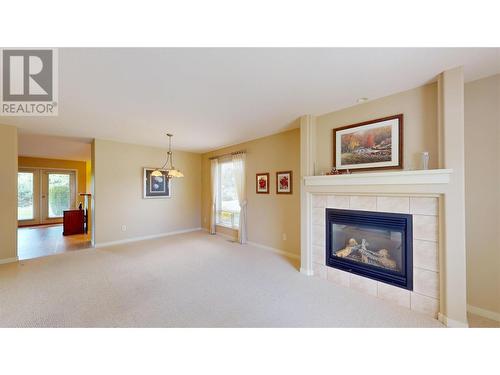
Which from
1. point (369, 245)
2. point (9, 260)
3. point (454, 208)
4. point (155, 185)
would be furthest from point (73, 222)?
point (454, 208)

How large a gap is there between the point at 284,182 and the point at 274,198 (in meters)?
0.44

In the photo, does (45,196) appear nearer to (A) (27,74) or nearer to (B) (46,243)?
(B) (46,243)

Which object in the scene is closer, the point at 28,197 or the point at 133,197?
the point at 133,197

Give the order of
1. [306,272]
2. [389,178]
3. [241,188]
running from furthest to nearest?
[241,188], [306,272], [389,178]

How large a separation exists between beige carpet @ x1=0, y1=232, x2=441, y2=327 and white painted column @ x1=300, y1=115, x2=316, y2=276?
30 centimetres

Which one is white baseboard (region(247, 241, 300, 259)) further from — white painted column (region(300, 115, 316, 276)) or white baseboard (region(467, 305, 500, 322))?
white baseboard (region(467, 305, 500, 322))

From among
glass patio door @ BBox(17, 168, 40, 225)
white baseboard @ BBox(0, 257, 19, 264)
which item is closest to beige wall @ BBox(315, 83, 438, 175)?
white baseboard @ BBox(0, 257, 19, 264)

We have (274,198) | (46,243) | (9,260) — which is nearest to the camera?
(9,260)

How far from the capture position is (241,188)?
4852mm

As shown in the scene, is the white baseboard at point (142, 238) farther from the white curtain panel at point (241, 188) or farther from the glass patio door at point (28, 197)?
the glass patio door at point (28, 197)

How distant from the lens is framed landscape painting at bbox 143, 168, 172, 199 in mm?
5203
